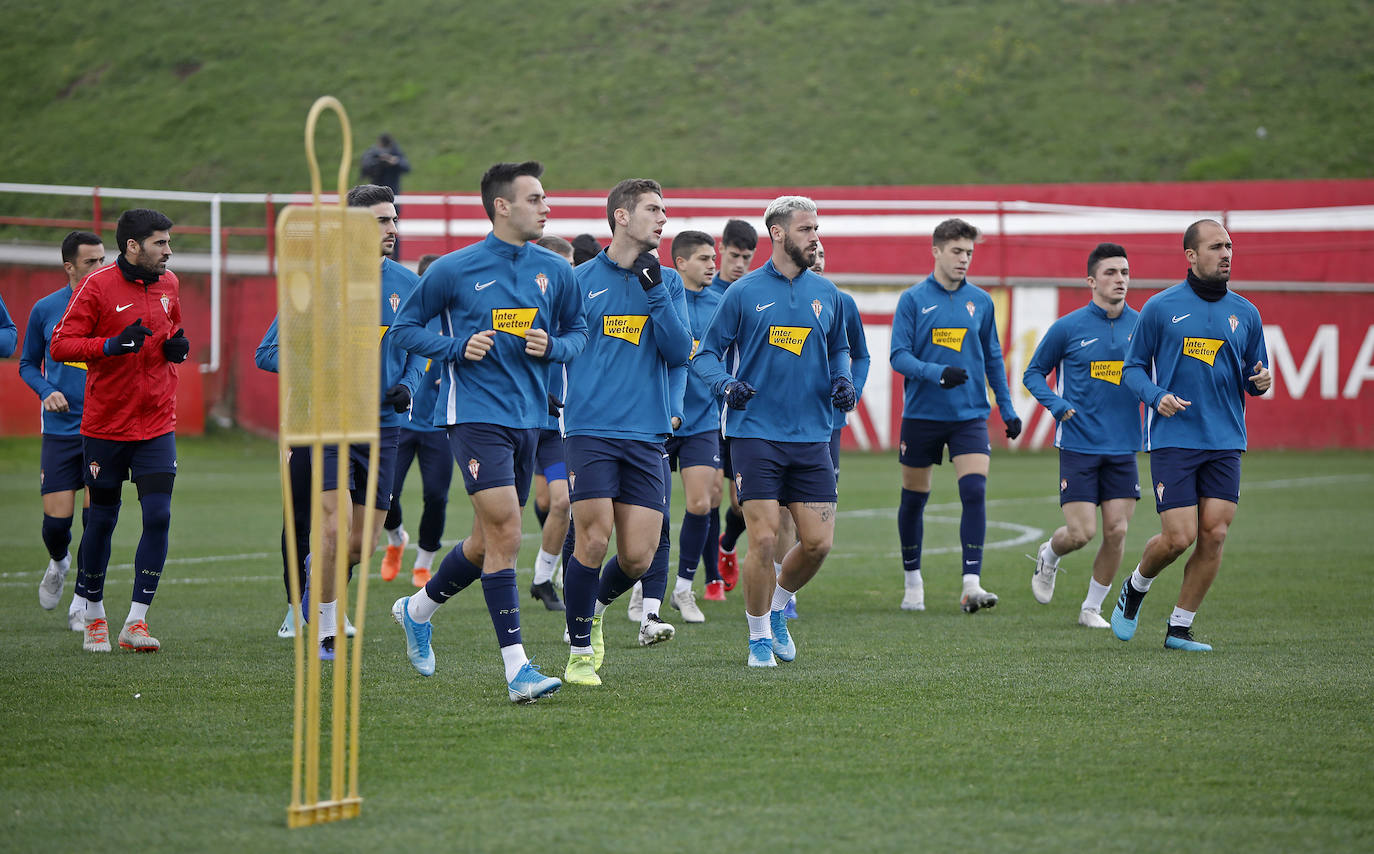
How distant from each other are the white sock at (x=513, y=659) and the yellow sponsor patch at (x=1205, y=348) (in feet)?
12.7

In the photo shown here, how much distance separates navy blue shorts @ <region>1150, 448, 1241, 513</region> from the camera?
7.66 meters

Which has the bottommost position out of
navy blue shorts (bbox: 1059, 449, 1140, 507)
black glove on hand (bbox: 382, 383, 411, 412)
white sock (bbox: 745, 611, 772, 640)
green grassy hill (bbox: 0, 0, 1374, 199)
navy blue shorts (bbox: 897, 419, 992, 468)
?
white sock (bbox: 745, 611, 772, 640)

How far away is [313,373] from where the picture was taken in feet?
14.2

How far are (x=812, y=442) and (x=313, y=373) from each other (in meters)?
3.36

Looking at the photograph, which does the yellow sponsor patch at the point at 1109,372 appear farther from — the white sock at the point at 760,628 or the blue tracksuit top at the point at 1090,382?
the white sock at the point at 760,628

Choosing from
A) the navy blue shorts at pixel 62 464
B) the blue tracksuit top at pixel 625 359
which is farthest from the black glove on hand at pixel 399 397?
the navy blue shorts at pixel 62 464

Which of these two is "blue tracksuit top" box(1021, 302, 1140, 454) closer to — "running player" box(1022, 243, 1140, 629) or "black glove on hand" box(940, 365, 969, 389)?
"running player" box(1022, 243, 1140, 629)

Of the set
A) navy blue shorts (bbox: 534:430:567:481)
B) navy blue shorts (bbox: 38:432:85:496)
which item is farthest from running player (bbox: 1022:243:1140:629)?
navy blue shorts (bbox: 38:432:85:496)

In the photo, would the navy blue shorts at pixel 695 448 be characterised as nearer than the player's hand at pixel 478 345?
No

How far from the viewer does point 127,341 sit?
24.3ft

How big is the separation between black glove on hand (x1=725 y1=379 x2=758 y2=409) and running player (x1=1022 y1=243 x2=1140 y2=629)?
3.02m

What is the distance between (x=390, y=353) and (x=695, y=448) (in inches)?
79.3

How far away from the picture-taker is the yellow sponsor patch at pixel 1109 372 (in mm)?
9156

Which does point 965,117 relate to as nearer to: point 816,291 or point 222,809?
point 816,291
